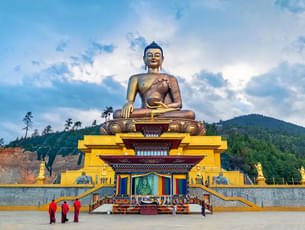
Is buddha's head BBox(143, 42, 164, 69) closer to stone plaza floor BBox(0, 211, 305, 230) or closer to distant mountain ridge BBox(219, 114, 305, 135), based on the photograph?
stone plaza floor BBox(0, 211, 305, 230)

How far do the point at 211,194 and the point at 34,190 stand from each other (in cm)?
943

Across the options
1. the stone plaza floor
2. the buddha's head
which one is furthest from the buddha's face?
the stone plaza floor

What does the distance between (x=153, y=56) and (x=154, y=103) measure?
4.16 meters

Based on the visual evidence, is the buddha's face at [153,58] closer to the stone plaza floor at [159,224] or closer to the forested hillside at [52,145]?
the stone plaza floor at [159,224]

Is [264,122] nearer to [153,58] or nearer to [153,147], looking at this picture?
[153,58]

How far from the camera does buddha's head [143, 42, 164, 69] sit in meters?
22.7

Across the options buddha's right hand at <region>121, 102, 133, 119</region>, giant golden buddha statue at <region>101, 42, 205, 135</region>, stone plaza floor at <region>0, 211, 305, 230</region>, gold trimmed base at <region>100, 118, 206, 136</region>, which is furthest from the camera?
buddha's right hand at <region>121, 102, 133, 119</region>

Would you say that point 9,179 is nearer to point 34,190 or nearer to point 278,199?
point 34,190

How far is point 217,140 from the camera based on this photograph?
20.0 metres

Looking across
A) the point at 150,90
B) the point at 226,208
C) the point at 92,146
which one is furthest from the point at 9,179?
the point at 226,208

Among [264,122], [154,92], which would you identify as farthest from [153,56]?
[264,122]

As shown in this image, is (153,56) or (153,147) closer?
(153,147)

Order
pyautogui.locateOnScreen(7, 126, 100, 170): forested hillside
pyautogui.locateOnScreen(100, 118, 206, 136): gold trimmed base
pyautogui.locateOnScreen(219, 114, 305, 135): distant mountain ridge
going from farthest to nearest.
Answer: pyautogui.locateOnScreen(219, 114, 305, 135): distant mountain ridge < pyautogui.locateOnScreen(7, 126, 100, 170): forested hillside < pyautogui.locateOnScreen(100, 118, 206, 136): gold trimmed base

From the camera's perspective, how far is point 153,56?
2264 centimetres
